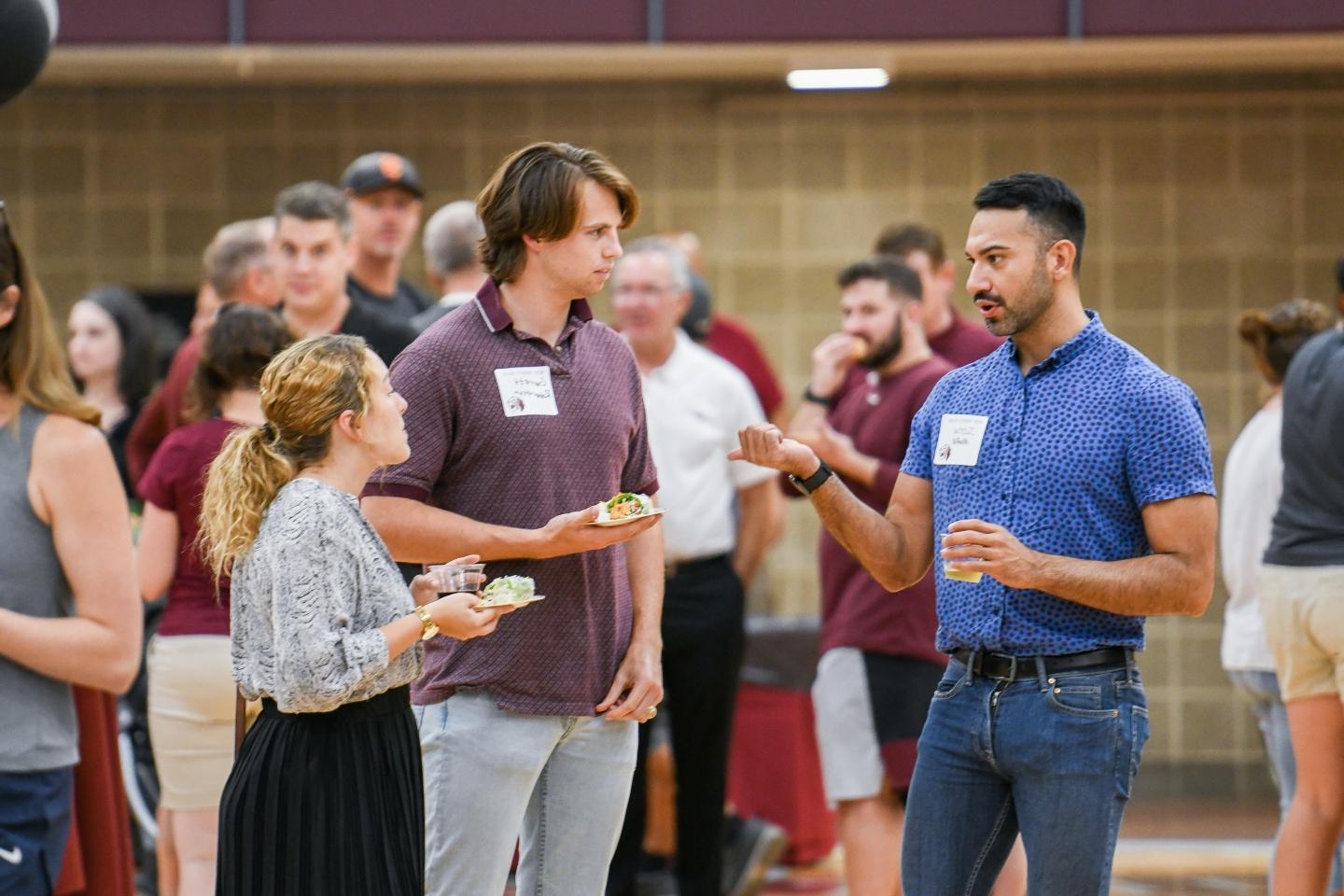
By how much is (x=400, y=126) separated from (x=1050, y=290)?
16.9ft

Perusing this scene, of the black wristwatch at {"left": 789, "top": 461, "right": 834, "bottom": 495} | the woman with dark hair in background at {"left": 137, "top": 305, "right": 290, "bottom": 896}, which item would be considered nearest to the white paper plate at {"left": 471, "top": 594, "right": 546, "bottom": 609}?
the black wristwatch at {"left": 789, "top": 461, "right": 834, "bottom": 495}

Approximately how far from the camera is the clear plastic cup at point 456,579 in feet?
9.12

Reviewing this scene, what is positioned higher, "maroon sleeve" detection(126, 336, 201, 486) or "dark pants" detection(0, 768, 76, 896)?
"maroon sleeve" detection(126, 336, 201, 486)

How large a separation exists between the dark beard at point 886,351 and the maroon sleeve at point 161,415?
177 centimetres

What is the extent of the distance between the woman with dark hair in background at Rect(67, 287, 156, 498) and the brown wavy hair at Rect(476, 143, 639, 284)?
294 cm

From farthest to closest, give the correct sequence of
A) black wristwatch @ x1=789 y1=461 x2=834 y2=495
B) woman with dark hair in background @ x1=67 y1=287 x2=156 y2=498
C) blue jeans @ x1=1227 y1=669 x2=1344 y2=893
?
woman with dark hair in background @ x1=67 y1=287 x2=156 y2=498 → blue jeans @ x1=1227 y1=669 x2=1344 y2=893 → black wristwatch @ x1=789 y1=461 x2=834 y2=495

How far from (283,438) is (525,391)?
427 mm

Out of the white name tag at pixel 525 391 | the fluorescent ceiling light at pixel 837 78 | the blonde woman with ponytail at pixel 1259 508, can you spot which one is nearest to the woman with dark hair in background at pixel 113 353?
the fluorescent ceiling light at pixel 837 78

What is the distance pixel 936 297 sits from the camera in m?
5.05

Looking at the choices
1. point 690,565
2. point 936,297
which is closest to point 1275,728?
point 936,297

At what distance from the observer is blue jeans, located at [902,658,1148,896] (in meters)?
2.80

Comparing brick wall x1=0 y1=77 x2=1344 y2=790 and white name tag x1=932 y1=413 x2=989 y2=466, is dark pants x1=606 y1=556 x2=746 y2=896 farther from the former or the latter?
brick wall x1=0 y1=77 x2=1344 y2=790

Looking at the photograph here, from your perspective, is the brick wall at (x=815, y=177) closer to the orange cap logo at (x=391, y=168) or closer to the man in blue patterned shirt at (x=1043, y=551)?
the orange cap logo at (x=391, y=168)

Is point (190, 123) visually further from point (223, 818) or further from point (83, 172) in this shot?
point (223, 818)
